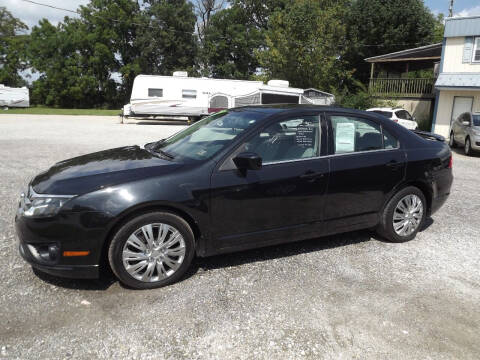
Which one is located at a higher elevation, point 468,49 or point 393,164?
point 468,49

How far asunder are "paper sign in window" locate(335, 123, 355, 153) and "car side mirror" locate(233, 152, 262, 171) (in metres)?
1.06

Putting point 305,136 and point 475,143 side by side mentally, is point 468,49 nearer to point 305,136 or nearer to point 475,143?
point 475,143

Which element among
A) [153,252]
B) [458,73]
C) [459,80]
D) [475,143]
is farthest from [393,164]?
[458,73]

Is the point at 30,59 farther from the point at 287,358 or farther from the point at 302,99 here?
the point at 287,358

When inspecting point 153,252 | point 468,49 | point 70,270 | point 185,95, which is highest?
point 468,49

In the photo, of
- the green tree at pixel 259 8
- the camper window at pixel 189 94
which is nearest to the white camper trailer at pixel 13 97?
the camper window at pixel 189 94

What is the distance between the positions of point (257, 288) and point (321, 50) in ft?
99.2

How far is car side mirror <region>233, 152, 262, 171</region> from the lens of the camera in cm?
349

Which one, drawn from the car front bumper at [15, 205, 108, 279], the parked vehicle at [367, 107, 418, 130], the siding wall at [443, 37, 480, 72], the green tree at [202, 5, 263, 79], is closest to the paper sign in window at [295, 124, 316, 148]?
the car front bumper at [15, 205, 108, 279]

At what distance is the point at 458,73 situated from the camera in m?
20.1

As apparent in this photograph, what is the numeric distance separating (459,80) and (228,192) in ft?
66.4

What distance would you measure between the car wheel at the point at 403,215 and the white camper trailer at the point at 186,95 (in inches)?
791

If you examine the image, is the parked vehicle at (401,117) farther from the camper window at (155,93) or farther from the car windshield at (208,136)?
the car windshield at (208,136)

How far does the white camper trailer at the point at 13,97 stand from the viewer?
3672 centimetres
